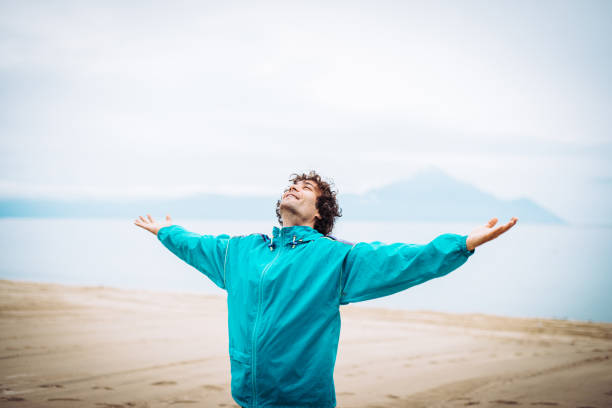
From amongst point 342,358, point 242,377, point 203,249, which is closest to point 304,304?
point 242,377

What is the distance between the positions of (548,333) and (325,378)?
27.2 ft

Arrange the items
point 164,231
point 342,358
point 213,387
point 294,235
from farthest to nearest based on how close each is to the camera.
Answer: point 342,358 < point 213,387 < point 164,231 < point 294,235

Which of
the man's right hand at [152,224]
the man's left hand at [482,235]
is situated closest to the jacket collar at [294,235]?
the man's left hand at [482,235]

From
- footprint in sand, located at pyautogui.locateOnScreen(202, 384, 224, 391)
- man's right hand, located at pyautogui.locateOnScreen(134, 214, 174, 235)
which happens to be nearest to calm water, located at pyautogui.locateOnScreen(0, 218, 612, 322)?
footprint in sand, located at pyautogui.locateOnScreen(202, 384, 224, 391)

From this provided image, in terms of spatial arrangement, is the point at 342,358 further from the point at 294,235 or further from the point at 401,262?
the point at 401,262

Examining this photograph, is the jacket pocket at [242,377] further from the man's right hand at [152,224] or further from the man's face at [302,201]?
the man's right hand at [152,224]

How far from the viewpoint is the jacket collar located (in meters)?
2.73

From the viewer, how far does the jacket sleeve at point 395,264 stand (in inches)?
92.4

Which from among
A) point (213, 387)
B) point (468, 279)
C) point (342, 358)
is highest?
point (213, 387)

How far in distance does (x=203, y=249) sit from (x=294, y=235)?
68 centimetres

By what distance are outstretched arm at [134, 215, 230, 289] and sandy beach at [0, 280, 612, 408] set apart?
2293mm

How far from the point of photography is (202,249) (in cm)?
310

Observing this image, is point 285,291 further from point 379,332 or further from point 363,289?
point 379,332

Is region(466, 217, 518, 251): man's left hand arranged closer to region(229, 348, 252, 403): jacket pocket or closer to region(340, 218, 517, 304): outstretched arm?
region(340, 218, 517, 304): outstretched arm
